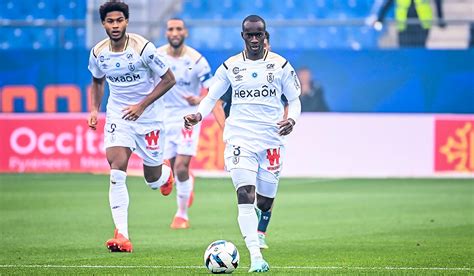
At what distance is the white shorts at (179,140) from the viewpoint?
14.3m

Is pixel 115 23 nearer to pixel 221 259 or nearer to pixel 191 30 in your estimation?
pixel 221 259

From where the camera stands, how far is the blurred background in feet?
72.1

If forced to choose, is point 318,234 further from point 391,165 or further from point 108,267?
point 391,165

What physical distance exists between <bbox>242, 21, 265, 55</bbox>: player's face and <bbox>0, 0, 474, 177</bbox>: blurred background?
39.0ft

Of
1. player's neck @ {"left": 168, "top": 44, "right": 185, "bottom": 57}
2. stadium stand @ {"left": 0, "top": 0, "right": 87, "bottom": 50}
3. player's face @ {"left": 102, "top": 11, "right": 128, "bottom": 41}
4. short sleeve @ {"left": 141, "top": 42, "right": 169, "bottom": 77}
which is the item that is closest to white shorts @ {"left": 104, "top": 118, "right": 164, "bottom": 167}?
short sleeve @ {"left": 141, "top": 42, "right": 169, "bottom": 77}

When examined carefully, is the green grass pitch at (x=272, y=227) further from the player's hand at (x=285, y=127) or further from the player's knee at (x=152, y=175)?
the player's hand at (x=285, y=127)

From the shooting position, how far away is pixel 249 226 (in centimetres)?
957

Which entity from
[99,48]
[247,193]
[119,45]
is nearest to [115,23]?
[119,45]

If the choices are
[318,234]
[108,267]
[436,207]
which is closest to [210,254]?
[108,267]

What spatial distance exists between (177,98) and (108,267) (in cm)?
509

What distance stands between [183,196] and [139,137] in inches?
96.6

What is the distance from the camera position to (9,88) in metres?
22.6

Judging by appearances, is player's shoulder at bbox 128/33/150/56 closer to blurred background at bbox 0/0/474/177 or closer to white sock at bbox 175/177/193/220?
white sock at bbox 175/177/193/220

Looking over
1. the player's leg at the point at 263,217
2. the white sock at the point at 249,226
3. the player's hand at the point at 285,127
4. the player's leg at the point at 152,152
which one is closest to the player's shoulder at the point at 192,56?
the player's leg at the point at 152,152
